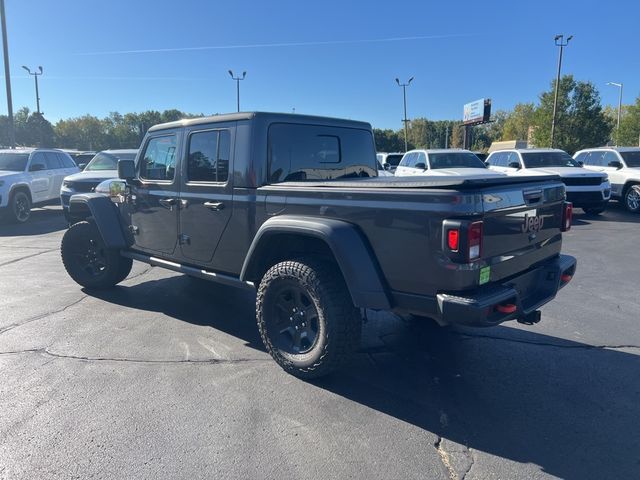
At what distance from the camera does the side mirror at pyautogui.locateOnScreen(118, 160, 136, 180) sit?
5078 millimetres

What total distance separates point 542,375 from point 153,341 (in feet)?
11.1

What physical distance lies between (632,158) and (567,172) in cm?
315

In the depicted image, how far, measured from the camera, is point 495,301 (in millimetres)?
2889

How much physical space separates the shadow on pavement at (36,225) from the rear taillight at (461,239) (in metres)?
11.2

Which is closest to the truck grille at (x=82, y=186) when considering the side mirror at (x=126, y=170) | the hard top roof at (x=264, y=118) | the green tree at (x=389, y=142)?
the side mirror at (x=126, y=170)

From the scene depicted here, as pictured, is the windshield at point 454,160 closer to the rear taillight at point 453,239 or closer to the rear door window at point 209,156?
the rear door window at point 209,156

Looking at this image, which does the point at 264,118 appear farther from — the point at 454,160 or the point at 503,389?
the point at 454,160

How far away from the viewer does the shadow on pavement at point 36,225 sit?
37.7 feet

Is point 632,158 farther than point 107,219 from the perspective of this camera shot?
Yes

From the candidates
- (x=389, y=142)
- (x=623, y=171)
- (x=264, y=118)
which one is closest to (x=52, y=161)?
(x=264, y=118)

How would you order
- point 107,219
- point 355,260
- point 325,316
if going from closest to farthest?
point 355,260 → point 325,316 → point 107,219

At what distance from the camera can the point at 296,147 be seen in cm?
427

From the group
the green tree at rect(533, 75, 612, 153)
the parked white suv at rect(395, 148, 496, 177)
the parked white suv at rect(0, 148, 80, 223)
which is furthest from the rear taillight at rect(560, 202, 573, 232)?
the green tree at rect(533, 75, 612, 153)

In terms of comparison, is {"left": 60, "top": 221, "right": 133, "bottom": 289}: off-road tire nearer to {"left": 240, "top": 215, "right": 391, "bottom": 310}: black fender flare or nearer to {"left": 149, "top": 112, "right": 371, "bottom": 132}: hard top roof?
{"left": 149, "top": 112, "right": 371, "bottom": 132}: hard top roof
